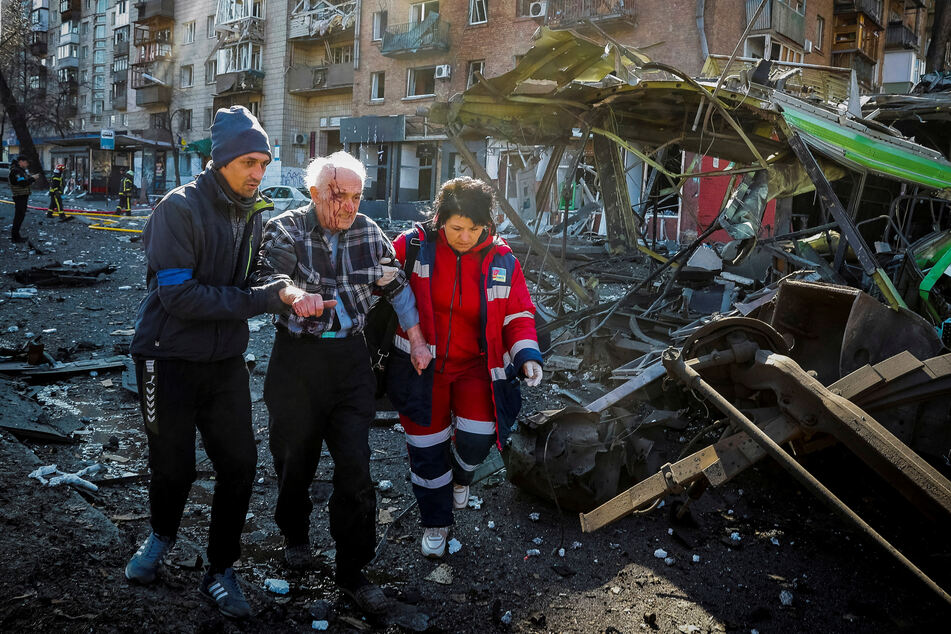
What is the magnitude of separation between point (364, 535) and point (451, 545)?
2.47 ft

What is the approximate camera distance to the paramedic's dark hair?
3.07 metres

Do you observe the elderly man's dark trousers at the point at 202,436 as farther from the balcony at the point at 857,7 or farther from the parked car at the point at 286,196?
the balcony at the point at 857,7

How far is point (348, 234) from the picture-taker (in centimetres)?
286

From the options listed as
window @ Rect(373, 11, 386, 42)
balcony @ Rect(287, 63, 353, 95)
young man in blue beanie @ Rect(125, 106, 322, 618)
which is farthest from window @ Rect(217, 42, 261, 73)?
young man in blue beanie @ Rect(125, 106, 322, 618)

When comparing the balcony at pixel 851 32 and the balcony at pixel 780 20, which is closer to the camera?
the balcony at pixel 780 20

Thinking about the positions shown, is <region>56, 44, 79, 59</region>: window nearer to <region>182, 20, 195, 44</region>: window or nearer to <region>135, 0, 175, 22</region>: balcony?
<region>135, 0, 175, 22</region>: balcony

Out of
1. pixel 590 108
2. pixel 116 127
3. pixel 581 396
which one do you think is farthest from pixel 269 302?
pixel 116 127

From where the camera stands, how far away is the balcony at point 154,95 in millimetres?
43188

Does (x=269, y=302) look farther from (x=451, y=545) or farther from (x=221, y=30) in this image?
(x=221, y=30)

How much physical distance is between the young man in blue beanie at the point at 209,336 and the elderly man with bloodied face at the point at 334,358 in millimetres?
153

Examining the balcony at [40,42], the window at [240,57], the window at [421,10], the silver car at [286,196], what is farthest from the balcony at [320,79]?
the balcony at [40,42]

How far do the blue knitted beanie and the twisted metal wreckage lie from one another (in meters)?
1.93

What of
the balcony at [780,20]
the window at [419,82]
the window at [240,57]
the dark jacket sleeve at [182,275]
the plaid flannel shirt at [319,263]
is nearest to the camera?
the dark jacket sleeve at [182,275]

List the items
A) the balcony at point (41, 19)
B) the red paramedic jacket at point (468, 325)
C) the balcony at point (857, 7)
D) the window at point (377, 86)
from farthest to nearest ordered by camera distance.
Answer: the balcony at point (41, 19) < the window at point (377, 86) < the balcony at point (857, 7) < the red paramedic jacket at point (468, 325)
